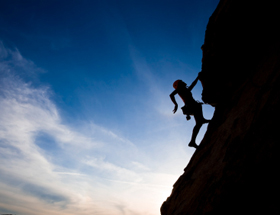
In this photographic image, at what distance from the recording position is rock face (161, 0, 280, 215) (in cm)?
319

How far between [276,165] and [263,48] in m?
4.27

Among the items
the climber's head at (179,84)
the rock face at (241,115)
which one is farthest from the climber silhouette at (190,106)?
the rock face at (241,115)

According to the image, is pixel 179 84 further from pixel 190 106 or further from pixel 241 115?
pixel 241 115

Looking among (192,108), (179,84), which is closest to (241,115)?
(192,108)

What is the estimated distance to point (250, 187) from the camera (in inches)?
128

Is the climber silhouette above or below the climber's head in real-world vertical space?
below

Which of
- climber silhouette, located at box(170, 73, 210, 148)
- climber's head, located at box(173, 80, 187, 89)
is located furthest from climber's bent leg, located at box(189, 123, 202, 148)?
climber's head, located at box(173, 80, 187, 89)

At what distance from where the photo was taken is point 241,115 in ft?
15.2

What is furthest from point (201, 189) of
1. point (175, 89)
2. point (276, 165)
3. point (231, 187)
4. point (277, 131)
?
point (175, 89)

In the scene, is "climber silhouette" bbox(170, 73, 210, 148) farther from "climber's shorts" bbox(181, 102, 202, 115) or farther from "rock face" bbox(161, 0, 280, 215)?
"rock face" bbox(161, 0, 280, 215)

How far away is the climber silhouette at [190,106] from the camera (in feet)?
24.1

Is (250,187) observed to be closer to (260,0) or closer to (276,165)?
(276,165)

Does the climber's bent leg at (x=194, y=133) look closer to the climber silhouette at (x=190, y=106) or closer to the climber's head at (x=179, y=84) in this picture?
the climber silhouette at (x=190, y=106)

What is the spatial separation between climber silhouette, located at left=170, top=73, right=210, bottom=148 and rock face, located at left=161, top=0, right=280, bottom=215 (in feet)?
1.59
